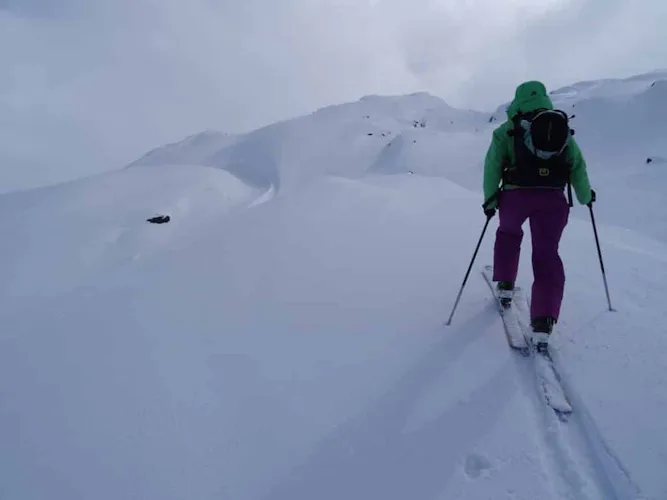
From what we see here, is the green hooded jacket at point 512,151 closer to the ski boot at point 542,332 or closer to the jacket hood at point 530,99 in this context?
the jacket hood at point 530,99

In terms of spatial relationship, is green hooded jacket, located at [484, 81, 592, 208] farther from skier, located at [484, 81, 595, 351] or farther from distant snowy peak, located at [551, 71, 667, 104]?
distant snowy peak, located at [551, 71, 667, 104]

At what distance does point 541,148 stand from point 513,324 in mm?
1530

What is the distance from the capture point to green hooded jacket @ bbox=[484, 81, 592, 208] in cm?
345

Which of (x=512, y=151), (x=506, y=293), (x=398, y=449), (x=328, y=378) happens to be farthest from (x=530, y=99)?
(x=398, y=449)

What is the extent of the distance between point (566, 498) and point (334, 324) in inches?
87.4

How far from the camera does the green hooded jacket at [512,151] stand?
3.45m

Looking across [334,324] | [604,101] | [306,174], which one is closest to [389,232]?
[334,324]

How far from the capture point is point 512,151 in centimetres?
352

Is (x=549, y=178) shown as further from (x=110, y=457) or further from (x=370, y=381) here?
(x=110, y=457)

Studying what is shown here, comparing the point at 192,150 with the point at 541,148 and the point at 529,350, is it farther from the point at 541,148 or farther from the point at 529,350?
the point at 529,350

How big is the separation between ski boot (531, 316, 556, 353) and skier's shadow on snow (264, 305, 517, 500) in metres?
0.44

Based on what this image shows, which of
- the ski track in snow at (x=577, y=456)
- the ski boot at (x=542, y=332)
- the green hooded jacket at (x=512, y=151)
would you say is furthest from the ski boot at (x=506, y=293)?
the ski track in snow at (x=577, y=456)

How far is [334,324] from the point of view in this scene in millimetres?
3807

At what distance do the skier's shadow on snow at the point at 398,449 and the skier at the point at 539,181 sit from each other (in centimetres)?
79
